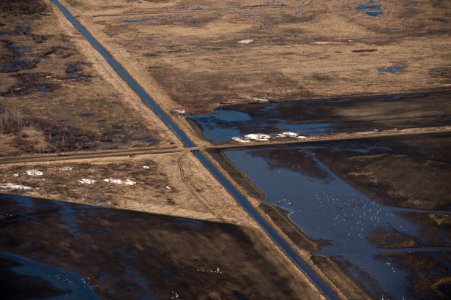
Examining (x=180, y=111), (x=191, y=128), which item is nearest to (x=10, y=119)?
(x=180, y=111)

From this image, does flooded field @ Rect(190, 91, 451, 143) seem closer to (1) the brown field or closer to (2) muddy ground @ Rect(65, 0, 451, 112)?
(1) the brown field

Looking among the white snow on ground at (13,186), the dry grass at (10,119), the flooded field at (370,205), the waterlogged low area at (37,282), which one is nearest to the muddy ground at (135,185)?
the white snow on ground at (13,186)

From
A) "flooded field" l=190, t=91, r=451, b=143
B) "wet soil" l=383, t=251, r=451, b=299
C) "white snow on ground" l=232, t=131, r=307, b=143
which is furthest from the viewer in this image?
"flooded field" l=190, t=91, r=451, b=143

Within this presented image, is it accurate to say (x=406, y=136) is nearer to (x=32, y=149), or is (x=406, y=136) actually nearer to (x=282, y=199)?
(x=282, y=199)

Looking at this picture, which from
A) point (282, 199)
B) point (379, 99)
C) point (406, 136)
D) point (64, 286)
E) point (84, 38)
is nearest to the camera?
point (64, 286)

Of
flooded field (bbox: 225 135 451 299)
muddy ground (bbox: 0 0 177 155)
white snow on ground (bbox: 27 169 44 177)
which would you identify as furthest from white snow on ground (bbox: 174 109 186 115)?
white snow on ground (bbox: 27 169 44 177)

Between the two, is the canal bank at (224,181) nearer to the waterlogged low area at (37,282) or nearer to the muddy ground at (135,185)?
the muddy ground at (135,185)

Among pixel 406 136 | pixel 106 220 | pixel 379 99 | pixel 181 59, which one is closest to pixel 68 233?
pixel 106 220
